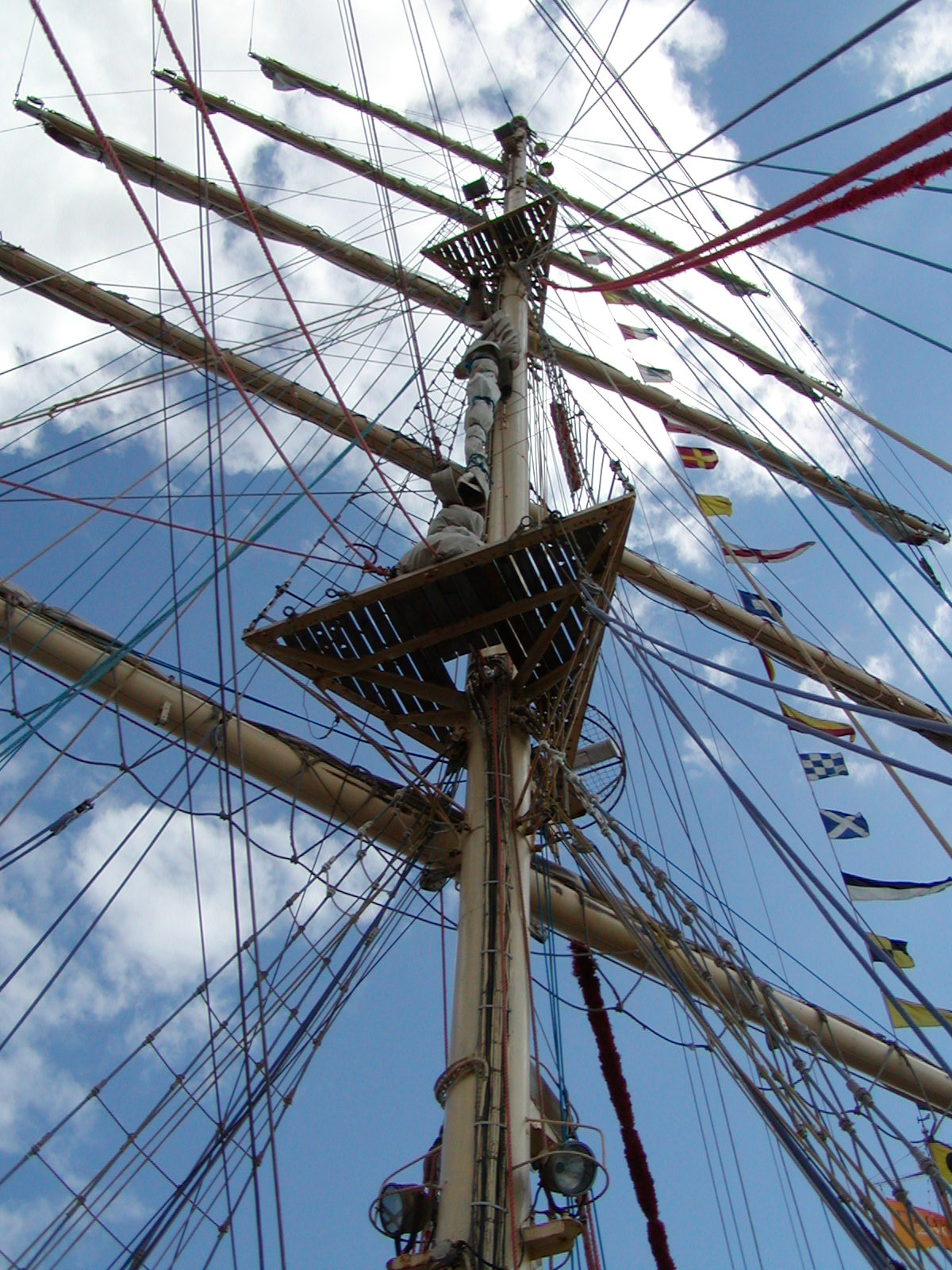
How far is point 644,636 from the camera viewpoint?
5.29m

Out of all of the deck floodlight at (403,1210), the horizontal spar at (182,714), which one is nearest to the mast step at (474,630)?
the horizontal spar at (182,714)

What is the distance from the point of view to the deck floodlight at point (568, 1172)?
4250 millimetres

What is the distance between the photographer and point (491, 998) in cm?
486

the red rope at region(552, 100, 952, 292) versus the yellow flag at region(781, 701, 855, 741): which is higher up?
the yellow flag at region(781, 701, 855, 741)

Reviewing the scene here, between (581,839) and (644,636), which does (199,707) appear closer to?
(581,839)

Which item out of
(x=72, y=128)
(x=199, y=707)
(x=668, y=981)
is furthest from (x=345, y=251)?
(x=668, y=981)

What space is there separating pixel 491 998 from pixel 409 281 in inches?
429

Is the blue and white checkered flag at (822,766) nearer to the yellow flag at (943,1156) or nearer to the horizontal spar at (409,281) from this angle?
the horizontal spar at (409,281)

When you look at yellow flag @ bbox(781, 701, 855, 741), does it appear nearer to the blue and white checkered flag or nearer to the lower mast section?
the blue and white checkered flag

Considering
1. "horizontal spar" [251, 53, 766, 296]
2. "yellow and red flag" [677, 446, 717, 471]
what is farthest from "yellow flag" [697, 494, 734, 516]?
"horizontal spar" [251, 53, 766, 296]

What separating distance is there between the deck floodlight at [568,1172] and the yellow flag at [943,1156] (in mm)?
4831

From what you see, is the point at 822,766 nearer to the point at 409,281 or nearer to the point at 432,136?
the point at 409,281

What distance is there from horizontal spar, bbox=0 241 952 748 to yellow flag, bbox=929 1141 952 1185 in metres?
4.10

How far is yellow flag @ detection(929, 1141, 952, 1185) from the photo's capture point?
7.97m
